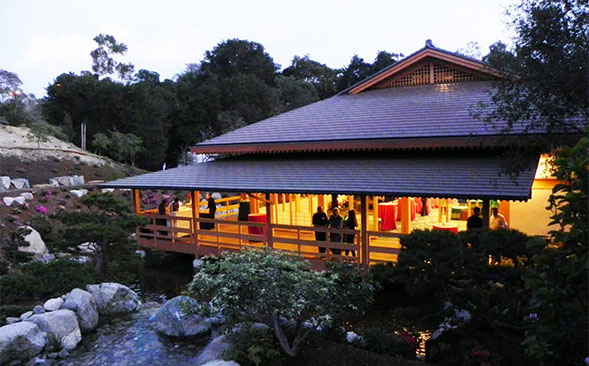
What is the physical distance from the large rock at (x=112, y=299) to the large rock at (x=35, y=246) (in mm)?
5279

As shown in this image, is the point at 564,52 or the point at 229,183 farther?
the point at 229,183

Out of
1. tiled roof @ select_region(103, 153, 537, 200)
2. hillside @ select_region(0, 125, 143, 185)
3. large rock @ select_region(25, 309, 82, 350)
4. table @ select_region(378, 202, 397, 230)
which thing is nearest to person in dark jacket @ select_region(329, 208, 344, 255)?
tiled roof @ select_region(103, 153, 537, 200)

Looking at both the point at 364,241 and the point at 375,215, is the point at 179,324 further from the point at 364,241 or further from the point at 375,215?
the point at 375,215

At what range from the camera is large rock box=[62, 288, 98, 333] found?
27.6 ft

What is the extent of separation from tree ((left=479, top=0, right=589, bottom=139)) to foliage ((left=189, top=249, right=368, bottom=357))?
4425 millimetres

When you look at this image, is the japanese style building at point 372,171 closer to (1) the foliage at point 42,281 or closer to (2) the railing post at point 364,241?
(2) the railing post at point 364,241

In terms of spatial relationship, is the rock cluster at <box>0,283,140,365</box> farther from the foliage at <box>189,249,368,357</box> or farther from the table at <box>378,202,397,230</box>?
the table at <box>378,202,397,230</box>

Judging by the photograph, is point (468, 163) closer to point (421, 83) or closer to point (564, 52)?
point (564, 52)

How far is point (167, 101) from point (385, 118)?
29709mm

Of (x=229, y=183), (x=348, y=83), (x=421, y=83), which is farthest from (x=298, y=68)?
(x=229, y=183)

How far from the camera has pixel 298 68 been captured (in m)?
58.8

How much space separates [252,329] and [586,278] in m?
4.30

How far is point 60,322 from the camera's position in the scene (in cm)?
783

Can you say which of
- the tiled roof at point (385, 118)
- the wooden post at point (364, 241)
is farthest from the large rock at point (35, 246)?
the wooden post at point (364, 241)
